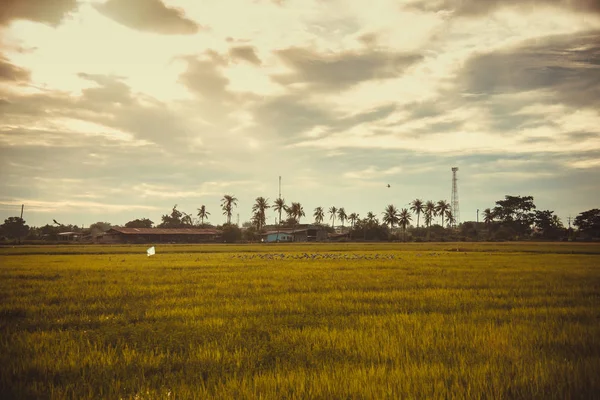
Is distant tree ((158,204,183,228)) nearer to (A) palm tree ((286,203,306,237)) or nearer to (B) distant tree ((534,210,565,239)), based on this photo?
(A) palm tree ((286,203,306,237))

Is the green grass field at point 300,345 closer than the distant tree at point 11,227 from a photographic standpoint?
Yes

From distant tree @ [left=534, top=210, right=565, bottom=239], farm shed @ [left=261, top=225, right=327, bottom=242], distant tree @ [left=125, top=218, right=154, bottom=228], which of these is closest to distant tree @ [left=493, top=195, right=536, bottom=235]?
distant tree @ [left=534, top=210, right=565, bottom=239]

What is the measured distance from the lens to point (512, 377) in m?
4.67

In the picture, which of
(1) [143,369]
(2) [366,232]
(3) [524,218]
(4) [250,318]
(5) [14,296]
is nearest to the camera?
(1) [143,369]

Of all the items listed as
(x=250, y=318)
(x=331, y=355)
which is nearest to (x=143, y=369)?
(x=331, y=355)

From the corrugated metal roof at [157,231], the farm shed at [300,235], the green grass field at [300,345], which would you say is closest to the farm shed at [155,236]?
the corrugated metal roof at [157,231]

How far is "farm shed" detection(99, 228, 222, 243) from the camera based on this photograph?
88938 mm

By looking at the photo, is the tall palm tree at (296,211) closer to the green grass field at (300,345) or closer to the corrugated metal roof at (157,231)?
the corrugated metal roof at (157,231)

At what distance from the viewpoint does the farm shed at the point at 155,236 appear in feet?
292

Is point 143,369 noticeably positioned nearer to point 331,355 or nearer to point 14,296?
point 331,355

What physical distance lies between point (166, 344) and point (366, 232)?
10475 cm

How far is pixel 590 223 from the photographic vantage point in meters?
102

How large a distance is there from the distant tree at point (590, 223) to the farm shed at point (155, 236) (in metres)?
95.8

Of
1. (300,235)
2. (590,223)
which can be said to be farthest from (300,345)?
(590,223)
